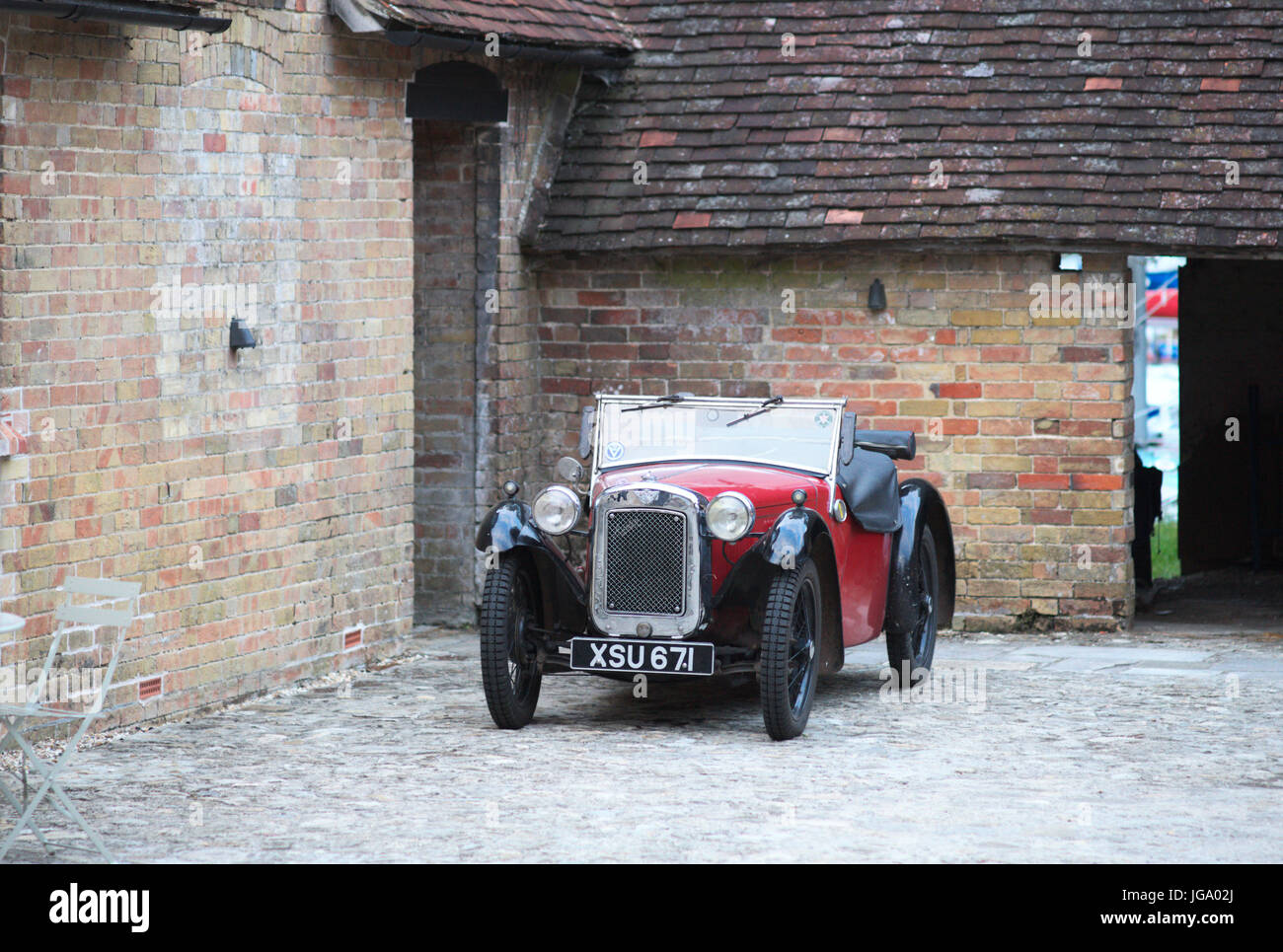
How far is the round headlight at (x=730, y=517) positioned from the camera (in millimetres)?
8703

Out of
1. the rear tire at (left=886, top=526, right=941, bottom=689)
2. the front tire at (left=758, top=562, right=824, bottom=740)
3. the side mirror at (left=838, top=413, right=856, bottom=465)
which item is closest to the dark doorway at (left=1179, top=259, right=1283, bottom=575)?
the rear tire at (left=886, top=526, right=941, bottom=689)

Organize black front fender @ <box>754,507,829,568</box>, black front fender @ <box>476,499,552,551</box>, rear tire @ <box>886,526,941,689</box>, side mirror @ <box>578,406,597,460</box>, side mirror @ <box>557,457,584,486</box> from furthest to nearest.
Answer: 1. rear tire @ <box>886,526,941,689</box>
2. side mirror @ <box>578,406,597,460</box>
3. side mirror @ <box>557,457,584,486</box>
4. black front fender @ <box>476,499,552,551</box>
5. black front fender @ <box>754,507,829,568</box>

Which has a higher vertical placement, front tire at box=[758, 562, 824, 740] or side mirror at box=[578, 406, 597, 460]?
side mirror at box=[578, 406, 597, 460]

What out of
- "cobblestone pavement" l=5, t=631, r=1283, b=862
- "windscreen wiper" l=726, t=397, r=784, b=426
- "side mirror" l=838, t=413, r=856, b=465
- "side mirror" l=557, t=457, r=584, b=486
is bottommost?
"cobblestone pavement" l=5, t=631, r=1283, b=862

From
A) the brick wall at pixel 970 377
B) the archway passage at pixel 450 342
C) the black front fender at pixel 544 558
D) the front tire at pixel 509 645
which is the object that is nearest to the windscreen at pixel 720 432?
the black front fender at pixel 544 558

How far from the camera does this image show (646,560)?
8.77 m

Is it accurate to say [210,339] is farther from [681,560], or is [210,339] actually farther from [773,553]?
[773,553]

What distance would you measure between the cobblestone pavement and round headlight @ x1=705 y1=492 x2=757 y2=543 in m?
1.01

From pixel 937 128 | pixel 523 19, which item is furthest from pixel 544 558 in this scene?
pixel 937 128

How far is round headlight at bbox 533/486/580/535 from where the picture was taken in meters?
A: 9.00

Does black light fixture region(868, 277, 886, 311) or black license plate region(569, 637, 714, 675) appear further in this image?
black light fixture region(868, 277, 886, 311)

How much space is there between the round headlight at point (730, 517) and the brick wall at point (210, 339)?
280 cm

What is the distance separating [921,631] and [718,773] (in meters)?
2.88

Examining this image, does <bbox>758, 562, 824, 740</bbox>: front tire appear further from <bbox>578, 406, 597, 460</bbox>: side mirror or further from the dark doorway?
the dark doorway
